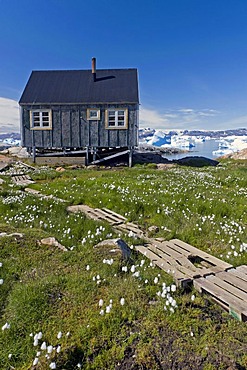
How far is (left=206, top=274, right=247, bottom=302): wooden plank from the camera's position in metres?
4.39

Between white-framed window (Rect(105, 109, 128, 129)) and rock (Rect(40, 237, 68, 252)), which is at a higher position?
white-framed window (Rect(105, 109, 128, 129))

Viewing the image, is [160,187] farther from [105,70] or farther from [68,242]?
[105,70]

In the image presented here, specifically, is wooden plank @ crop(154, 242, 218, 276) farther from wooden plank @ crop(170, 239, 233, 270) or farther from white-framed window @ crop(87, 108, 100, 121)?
white-framed window @ crop(87, 108, 100, 121)

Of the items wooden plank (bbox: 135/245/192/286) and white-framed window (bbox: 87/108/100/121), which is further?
white-framed window (bbox: 87/108/100/121)

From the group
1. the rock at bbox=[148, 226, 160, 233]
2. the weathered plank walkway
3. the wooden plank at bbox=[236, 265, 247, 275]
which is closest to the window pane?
the weathered plank walkway

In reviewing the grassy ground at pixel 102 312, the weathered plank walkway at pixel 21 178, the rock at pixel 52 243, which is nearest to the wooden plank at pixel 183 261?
the grassy ground at pixel 102 312

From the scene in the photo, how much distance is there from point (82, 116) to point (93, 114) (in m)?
1.04

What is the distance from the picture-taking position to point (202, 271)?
17.3ft

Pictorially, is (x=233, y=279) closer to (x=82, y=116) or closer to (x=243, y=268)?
(x=243, y=268)

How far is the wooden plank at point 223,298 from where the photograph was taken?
4012 millimetres

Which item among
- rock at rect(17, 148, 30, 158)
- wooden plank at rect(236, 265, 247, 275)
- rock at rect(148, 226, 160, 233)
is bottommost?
rock at rect(148, 226, 160, 233)

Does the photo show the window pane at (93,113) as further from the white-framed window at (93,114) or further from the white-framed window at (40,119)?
the white-framed window at (40,119)

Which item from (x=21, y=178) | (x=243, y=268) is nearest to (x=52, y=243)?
(x=243, y=268)

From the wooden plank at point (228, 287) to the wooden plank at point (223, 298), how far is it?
89mm
